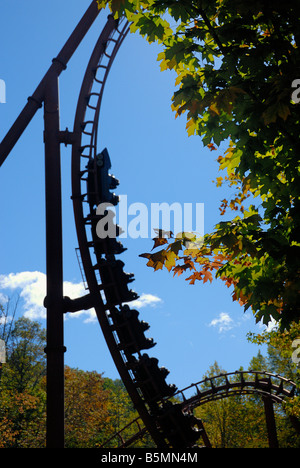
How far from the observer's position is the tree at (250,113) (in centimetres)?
396

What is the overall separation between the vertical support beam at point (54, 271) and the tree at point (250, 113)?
5.54 metres

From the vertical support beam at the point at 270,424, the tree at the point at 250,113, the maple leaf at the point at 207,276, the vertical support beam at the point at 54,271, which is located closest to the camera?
the tree at the point at 250,113

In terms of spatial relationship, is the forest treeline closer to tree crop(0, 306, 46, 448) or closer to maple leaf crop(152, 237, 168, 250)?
tree crop(0, 306, 46, 448)

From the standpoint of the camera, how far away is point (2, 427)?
870 inches

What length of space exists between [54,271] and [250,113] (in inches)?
268

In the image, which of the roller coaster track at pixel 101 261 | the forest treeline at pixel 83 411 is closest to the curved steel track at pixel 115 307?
the roller coaster track at pixel 101 261

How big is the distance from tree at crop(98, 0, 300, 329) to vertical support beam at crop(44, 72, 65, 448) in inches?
218

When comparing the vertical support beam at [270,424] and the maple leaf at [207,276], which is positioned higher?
the maple leaf at [207,276]

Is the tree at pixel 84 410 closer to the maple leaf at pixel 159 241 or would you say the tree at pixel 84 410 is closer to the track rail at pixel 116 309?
the track rail at pixel 116 309

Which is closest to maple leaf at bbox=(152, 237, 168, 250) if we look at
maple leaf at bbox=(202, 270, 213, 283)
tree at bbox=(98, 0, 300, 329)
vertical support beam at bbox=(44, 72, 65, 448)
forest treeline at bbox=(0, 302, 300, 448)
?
tree at bbox=(98, 0, 300, 329)

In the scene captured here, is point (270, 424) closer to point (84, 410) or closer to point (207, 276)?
point (207, 276)

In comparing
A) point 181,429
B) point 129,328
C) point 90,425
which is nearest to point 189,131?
point 129,328

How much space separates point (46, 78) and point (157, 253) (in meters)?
8.51
